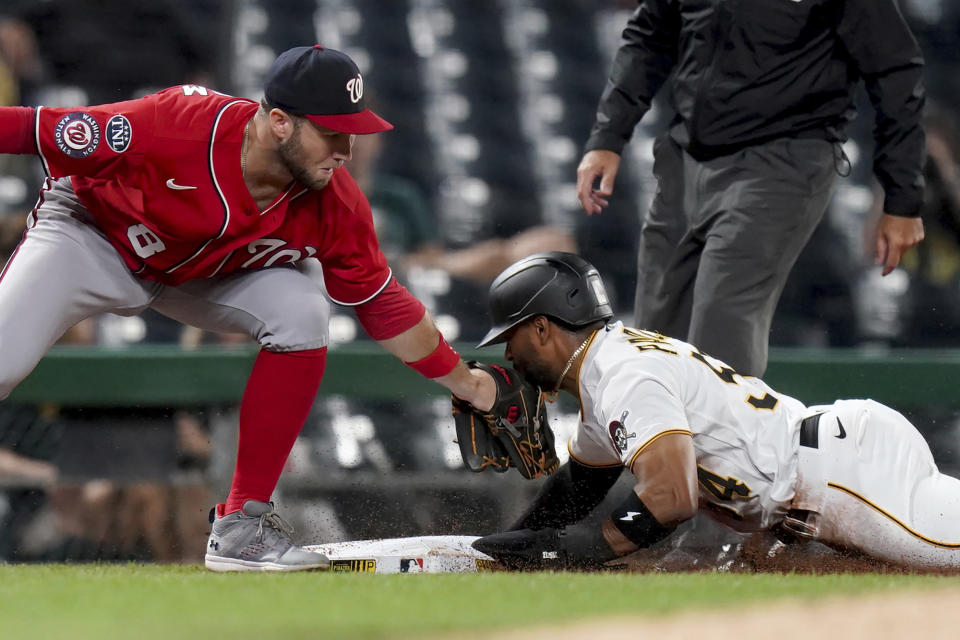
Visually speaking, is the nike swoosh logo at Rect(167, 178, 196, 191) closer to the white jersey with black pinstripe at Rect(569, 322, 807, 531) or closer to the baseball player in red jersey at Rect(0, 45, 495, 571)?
the baseball player in red jersey at Rect(0, 45, 495, 571)

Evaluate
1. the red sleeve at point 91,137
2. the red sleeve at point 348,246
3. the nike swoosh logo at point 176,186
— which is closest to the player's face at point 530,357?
the red sleeve at point 348,246

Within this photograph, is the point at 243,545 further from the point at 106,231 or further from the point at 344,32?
the point at 344,32

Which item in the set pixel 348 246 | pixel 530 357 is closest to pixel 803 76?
pixel 530 357

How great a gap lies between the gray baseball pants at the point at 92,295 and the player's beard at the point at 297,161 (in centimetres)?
31

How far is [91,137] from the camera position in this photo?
9.12 ft

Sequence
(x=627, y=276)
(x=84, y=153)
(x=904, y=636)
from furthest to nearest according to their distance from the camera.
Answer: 1. (x=627, y=276)
2. (x=84, y=153)
3. (x=904, y=636)

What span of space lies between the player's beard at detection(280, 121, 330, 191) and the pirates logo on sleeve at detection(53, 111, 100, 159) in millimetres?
448

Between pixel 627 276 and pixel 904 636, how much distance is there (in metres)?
3.69

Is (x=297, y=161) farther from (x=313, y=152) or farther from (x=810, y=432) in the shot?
(x=810, y=432)

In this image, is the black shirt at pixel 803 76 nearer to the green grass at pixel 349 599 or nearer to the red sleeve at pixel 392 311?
the red sleeve at pixel 392 311

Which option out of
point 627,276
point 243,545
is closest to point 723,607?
point 243,545

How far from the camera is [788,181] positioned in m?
3.31

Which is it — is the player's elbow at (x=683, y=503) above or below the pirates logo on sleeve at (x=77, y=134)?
below

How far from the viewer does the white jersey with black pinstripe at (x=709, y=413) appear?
278cm
